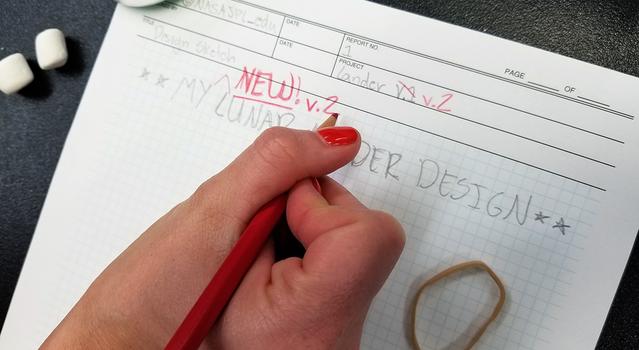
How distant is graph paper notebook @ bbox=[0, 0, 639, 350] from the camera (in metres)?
0.43

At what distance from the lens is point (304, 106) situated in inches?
18.9

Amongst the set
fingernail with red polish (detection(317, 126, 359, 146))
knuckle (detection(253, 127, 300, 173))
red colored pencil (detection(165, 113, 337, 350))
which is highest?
fingernail with red polish (detection(317, 126, 359, 146))

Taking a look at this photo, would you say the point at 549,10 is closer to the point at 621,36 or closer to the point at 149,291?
the point at 621,36

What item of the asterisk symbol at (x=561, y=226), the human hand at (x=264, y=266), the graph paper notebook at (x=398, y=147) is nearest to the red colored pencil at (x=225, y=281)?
the human hand at (x=264, y=266)

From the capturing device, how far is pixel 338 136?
1.34ft

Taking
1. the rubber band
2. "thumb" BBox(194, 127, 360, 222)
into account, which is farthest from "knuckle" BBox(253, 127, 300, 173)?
the rubber band

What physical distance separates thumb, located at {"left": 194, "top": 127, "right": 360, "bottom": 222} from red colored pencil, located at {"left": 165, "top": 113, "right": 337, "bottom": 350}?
11 millimetres

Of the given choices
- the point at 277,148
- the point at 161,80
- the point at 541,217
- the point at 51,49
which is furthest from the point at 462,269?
the point at 51,49

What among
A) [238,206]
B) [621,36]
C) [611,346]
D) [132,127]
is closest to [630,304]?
[611,346]

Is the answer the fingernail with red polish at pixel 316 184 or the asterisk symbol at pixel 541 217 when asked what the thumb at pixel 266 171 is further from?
the asterisk symbol at pixel 541 217

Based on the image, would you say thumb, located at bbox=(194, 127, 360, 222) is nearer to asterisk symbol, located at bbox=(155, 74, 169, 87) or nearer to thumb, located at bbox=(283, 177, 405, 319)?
thumb, located at bbox=(283, 177, 405, 319)

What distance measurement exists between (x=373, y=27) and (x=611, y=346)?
13.1 inches

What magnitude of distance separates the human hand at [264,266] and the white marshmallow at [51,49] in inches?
9.6

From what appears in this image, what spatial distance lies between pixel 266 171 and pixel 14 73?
34 centimetres
